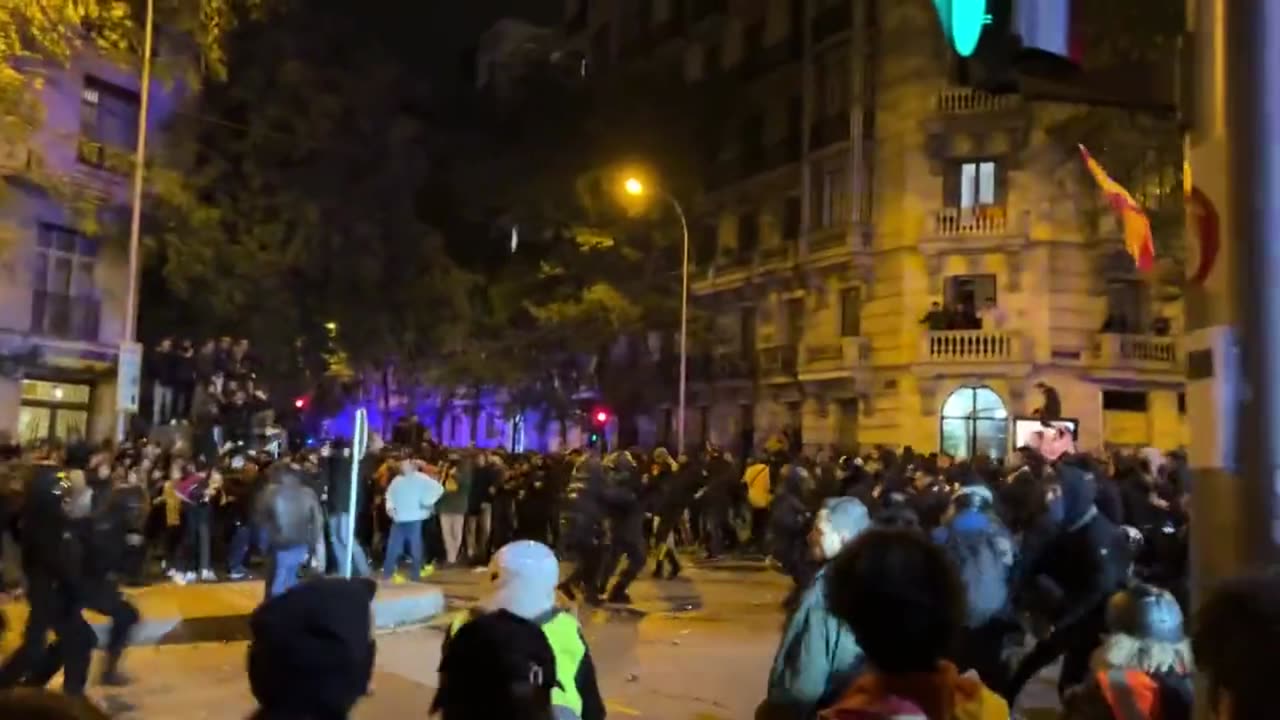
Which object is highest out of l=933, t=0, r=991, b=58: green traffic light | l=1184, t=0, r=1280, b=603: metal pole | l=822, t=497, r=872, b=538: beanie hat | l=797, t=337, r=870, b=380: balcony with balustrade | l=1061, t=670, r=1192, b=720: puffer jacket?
l=797, t=337, r=870, b=380: balcony with balustrade

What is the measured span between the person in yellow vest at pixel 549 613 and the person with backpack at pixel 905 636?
47.3 inches

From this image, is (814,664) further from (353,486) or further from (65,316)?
(65,316)

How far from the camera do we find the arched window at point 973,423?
3453cm

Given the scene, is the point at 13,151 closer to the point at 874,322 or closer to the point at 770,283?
the point at 874,322

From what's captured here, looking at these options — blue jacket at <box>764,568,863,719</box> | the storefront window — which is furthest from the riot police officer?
the storefront window

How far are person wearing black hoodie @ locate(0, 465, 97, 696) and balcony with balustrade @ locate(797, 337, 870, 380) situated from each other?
2932 cm

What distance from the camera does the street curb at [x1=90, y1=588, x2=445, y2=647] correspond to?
12500 mm

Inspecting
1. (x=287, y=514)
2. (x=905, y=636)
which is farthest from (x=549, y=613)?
(x=287, y=514)

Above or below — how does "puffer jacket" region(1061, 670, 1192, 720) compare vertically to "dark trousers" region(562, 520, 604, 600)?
above

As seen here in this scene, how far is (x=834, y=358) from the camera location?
123ft

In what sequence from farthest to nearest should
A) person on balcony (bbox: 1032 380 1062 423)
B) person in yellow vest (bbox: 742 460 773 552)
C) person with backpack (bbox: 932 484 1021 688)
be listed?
person on balcony (bbox: 1032 380 1062 423), person in yellow vest (bbox: 742 460 773 552), person with backpack (bbox: 932 484 1021 688)

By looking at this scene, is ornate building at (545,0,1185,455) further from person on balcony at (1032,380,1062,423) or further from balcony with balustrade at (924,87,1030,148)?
person on balcony at (1032,380,1062,423)

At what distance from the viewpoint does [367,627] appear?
2.82 meters

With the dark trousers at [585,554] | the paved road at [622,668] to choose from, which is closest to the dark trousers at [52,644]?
the paved road at [622,668]
